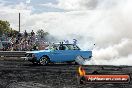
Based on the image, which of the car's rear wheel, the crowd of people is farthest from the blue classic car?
the crowd of people

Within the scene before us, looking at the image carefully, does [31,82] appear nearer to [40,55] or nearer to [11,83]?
[11,83]

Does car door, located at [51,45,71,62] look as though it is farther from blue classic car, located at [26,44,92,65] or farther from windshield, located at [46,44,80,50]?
windshield, located at [46,44,80,50]

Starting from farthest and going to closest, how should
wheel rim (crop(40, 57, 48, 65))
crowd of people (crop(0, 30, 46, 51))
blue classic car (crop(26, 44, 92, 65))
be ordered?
crowd of people (crop(0, 30, 46, 51)), wheel rim (crop(40, 57, 48, 65)), blue classic car (crop(26, 44, 92, 65))

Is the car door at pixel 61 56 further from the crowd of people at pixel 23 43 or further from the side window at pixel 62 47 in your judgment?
the crowd of people at pixel 23 43

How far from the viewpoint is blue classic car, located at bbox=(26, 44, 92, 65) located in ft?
75.9

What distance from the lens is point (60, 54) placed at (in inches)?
926

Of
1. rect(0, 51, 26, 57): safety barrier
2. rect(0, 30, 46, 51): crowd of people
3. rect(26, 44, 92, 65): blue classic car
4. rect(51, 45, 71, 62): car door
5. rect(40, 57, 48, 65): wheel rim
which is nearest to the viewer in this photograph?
rect(26, 44, 92, 65): blue classic car

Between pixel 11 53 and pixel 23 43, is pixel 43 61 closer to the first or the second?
pixel 11 53

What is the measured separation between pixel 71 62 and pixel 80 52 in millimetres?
989

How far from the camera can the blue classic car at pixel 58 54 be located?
75.9 ft

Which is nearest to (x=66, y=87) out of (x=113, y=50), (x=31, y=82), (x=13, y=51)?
(x=31, y=82)

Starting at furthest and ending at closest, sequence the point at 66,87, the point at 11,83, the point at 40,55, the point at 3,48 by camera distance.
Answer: the point at 3,48 → the point at 40,55 → the point at 11,83 → the point at 66,87

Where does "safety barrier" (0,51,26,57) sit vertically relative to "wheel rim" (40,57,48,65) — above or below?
above

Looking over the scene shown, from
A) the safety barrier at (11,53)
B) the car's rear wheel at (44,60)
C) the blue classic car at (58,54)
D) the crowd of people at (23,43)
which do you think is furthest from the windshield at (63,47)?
the crowd of people at (23,43)
